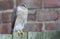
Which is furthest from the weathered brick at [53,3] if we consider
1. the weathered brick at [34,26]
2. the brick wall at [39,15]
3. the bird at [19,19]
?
the bird at [19,19]

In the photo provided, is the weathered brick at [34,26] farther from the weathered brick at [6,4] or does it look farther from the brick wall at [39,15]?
the weathered brick at [6,4]

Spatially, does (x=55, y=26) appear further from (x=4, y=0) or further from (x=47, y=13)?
(x=4, y=0)

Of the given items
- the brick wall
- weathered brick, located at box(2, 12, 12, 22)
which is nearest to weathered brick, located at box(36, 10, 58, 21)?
the brick wall

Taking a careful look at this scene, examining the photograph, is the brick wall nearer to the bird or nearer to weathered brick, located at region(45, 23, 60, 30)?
weathered brick, located at region(45, 23, 60, 30)

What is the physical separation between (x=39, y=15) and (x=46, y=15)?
4 cm

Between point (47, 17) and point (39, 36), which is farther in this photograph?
point (47, 17)

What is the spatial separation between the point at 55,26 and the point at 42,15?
0.09 m

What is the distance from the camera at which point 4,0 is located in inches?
31.7

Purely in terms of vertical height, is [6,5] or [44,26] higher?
[6,5]

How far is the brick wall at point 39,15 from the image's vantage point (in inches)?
30.7

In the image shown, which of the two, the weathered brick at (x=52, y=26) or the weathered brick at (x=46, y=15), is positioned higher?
the weathered brick at (x=46, y=15)

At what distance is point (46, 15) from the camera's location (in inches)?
30.9

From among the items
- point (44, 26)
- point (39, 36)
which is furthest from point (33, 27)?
point (39, 36)

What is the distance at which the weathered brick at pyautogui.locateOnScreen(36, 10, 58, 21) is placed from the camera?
30.8 inches
